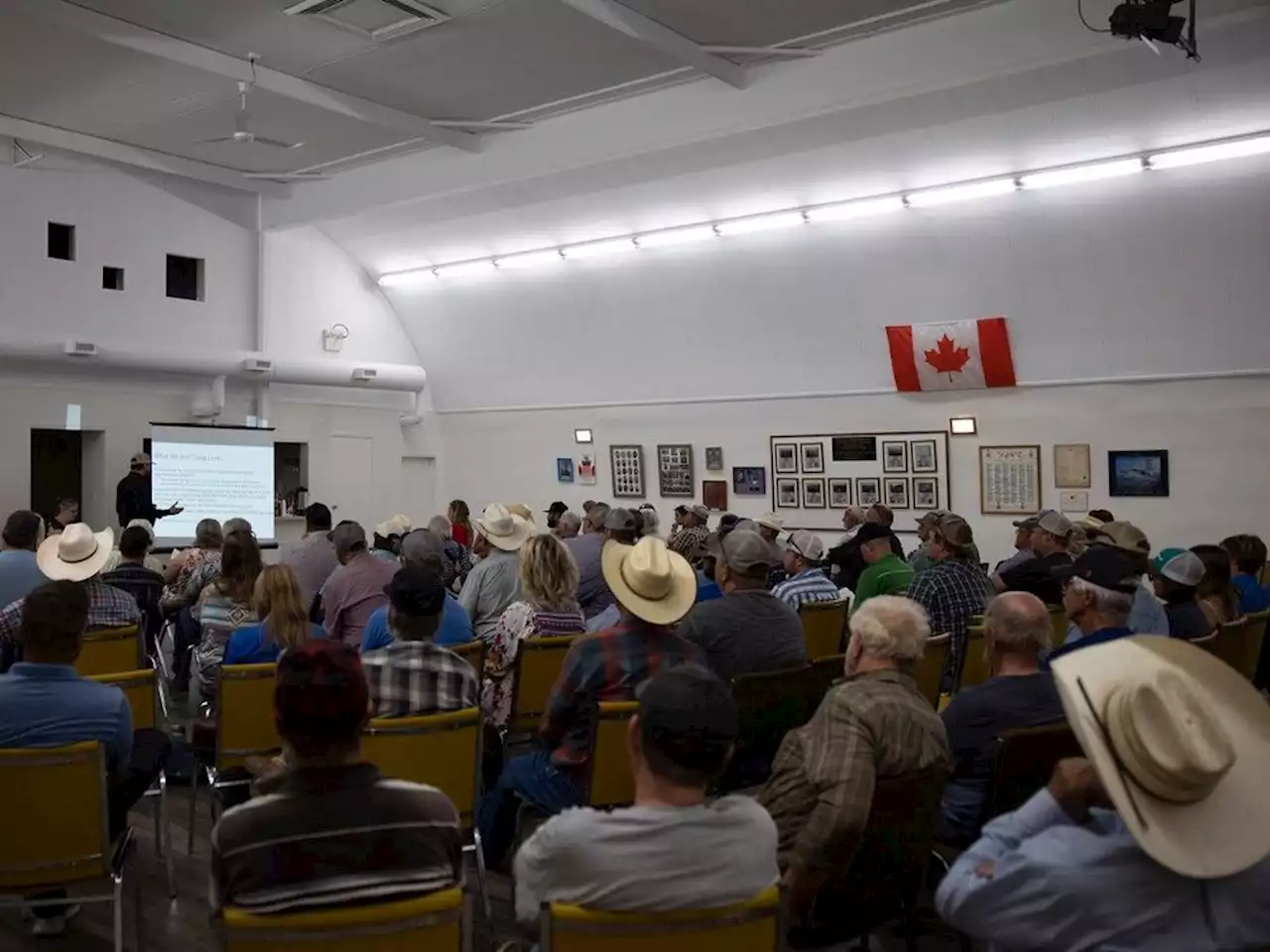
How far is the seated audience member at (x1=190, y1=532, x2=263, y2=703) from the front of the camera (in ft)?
16.5

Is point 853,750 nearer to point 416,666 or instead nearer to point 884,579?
point 416,666

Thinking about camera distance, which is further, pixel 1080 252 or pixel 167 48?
pixel 1080 252

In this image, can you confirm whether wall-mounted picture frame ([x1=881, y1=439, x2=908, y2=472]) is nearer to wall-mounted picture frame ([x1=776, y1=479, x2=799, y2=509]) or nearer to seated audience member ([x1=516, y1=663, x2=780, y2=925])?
wall-mounted picture frame ([x1=776, y1=479, x2=799, y2=509])

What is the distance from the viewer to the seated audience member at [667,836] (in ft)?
6.56

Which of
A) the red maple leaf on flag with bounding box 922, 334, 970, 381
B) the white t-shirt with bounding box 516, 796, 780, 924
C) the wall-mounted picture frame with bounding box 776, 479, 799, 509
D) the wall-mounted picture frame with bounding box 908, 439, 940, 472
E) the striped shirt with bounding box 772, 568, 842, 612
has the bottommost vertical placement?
the white t-shirt with bounding box 516, 796, 780, 924

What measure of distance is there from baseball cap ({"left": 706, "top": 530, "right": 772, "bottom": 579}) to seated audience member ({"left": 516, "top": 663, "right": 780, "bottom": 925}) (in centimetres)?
209

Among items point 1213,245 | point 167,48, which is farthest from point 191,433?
point 1213,245

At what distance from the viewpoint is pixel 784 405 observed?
40.5 ft

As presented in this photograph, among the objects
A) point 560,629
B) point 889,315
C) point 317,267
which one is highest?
point 317,267

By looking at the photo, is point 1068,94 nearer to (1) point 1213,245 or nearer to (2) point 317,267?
(1) point 1213,245

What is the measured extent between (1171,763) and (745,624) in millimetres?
2620

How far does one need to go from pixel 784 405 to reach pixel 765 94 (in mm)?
3946

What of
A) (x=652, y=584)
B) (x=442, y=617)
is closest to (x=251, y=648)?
(x=442, y=617)

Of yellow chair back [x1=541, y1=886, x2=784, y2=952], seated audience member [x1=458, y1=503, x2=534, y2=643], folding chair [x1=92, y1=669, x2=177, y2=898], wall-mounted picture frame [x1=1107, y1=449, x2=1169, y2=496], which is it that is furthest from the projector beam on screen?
yellow chair back [x1=541, y1=886, x2=784, y2=952]
